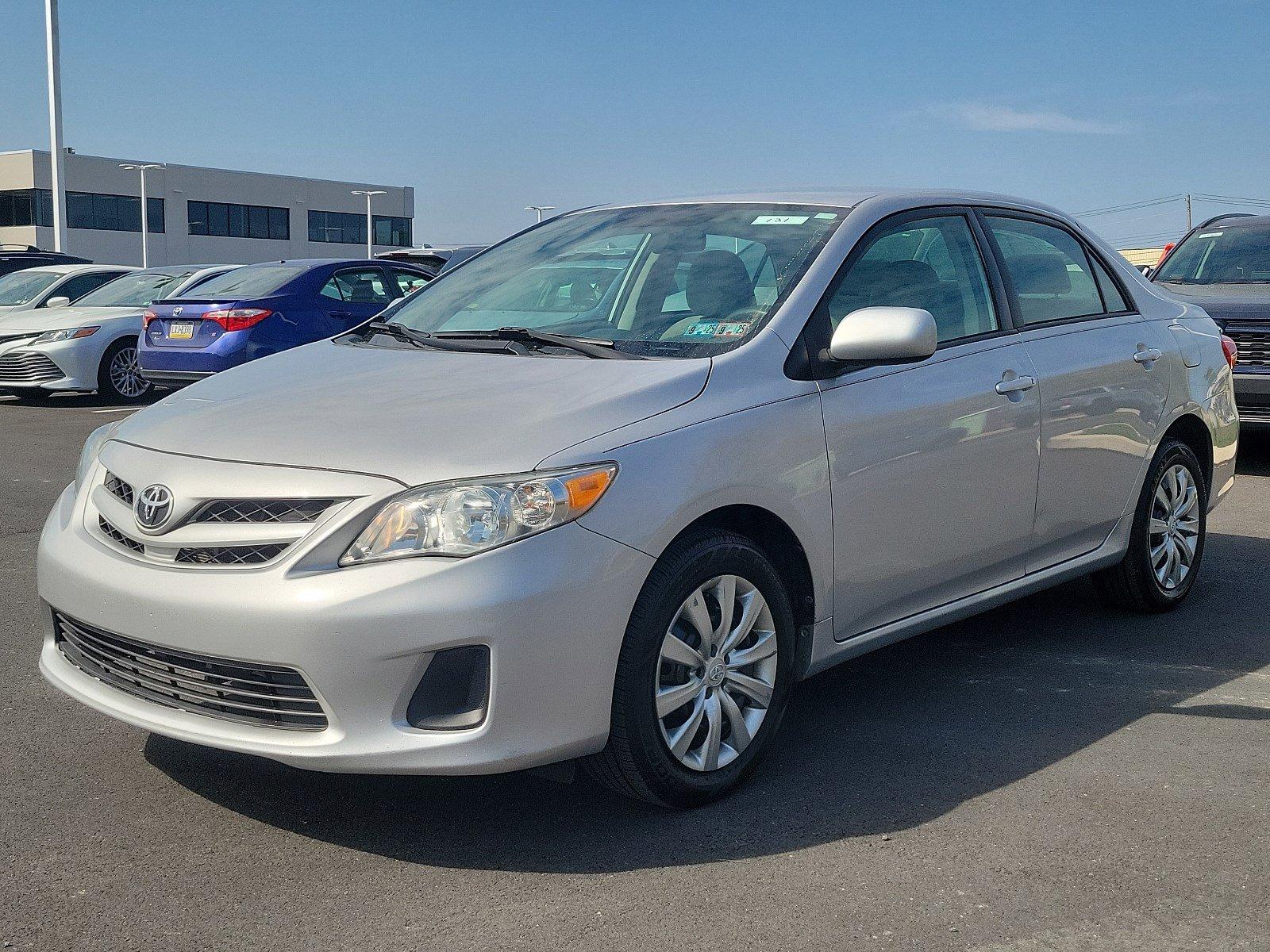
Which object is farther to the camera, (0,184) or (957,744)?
(0,184)

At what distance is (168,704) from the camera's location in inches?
136

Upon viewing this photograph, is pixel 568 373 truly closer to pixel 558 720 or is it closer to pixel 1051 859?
pixel 558 720

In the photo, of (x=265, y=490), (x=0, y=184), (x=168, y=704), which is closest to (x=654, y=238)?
(x=265, y=490)

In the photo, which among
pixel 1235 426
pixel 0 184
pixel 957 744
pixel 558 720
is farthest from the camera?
pixel 0 184

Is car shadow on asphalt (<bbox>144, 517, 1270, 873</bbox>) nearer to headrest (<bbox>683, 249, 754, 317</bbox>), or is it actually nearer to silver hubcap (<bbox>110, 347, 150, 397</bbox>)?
headrest (<bbox>683, 249, 754, 317</bbox>)

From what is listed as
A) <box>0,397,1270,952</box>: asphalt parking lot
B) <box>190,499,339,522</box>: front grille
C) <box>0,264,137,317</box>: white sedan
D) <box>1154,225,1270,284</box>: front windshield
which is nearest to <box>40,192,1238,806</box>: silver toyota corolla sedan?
<box>190,499,339,522</box>: front grille

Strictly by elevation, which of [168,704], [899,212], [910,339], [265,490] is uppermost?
[899,212]

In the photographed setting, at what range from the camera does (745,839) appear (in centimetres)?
351

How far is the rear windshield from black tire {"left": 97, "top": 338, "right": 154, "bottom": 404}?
6.95 ft

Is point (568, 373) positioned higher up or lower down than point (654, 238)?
lower down

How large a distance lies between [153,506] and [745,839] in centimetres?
167

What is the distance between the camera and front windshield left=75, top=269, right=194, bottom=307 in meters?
15.8

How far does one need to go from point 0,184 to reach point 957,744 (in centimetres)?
7483

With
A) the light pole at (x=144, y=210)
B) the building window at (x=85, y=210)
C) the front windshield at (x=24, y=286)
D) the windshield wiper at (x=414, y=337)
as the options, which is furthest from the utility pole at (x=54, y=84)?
the building window at (x=85, y=210)
